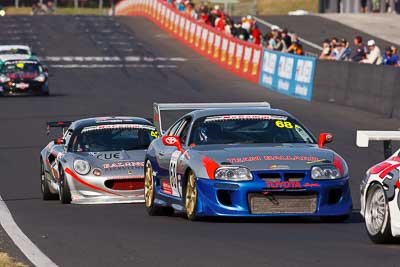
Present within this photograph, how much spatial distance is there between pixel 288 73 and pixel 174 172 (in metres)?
25.7

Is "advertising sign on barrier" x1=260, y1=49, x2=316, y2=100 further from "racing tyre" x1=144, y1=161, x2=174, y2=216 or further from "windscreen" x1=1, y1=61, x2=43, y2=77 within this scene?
"racing tyre" x1=144, y1=161, x2=174, y2=216

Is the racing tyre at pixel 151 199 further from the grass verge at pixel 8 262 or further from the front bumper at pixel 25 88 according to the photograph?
the front bumper at pixel 25 88

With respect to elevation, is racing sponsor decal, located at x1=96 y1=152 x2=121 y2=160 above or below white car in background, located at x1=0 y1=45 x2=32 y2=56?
above

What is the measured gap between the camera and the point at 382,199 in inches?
419

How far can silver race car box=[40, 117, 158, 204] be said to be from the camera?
647 inches

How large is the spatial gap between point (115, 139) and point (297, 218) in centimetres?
480

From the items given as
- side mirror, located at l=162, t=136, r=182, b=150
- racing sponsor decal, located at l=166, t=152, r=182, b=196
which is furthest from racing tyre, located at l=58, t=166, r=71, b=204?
side mirror, located at l=162, t=136, r=182, b=150

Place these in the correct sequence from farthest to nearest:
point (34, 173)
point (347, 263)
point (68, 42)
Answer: point (68, 42), point (34, 173), point (347, 263)

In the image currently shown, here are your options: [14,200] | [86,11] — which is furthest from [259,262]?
[86,11]

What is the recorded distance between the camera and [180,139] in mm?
13930

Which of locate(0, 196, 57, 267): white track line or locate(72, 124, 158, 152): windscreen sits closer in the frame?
locate(0, 196, 57, 267): white track line

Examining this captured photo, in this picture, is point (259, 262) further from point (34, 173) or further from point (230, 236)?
point (34, 173)

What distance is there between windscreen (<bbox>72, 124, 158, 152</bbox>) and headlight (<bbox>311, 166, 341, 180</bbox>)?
5.21 m

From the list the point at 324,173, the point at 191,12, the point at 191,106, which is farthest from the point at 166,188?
the point at 191,12
